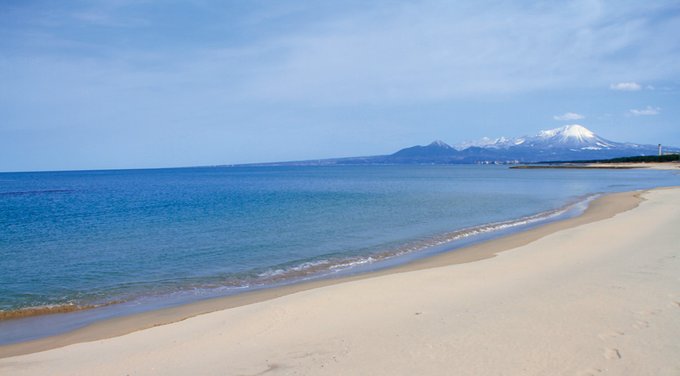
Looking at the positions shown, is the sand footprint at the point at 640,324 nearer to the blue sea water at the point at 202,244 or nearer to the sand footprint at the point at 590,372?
the sand footprint at the point at 590,372

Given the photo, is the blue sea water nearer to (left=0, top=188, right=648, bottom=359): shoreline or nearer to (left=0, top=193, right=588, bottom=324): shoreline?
(left=0, top=193, right=588, bottom=324): shoreline

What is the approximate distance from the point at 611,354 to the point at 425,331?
2174 mm

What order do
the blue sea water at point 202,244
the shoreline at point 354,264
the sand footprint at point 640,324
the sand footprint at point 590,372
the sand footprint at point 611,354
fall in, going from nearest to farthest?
1. the sand footprint at point 590,372
2. the sand footprint at point 611,354
3. the sand footprint at point 640,324
4. the shoreline at point 354,264
5. the blue sea water at point 202,244

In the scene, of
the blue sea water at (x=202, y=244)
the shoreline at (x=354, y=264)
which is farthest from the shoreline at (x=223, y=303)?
the blue sea water at (x=202, y=244)

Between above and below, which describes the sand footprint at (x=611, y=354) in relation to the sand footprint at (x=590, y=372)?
above

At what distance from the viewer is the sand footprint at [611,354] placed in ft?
17.4

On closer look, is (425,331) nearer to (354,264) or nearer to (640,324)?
(640,324)

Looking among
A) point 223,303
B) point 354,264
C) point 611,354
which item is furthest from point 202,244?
point 611,354

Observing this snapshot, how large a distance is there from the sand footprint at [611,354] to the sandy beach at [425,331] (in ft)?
0.04

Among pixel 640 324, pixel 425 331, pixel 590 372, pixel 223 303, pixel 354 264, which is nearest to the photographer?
pixel 590 372

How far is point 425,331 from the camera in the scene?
21.2 ft

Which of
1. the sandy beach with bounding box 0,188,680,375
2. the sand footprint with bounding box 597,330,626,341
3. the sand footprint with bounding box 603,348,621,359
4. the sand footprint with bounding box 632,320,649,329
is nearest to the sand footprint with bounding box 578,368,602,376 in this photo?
the sandy beach with bounding box 0,188,680,375

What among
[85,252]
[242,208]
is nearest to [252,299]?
[85,252]

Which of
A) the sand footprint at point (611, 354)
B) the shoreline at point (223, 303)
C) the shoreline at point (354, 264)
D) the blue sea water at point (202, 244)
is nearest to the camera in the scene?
the sand footprint at point (611, 354)
